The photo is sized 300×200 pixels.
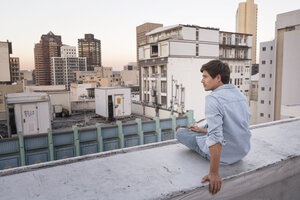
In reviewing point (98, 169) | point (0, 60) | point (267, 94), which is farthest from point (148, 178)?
point (0, 60)

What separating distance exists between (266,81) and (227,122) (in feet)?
167

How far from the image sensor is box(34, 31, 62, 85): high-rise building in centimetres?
17625

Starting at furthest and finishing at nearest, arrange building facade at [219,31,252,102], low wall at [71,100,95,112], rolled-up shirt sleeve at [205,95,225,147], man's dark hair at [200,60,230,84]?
building facade at [219,31,252,102] → low wall at [71,100,95,112] → man's dark hair at [200,60,230,84] → rolled-up shirt sleeve at [205,95,225,147]

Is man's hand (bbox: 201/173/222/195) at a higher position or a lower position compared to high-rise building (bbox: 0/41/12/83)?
lower

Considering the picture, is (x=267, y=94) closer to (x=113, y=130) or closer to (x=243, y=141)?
(x=113, y=130)

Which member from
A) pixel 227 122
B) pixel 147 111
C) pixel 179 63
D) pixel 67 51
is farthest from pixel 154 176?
pixel 67 51

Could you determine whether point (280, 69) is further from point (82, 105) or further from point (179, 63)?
point (82, 105)

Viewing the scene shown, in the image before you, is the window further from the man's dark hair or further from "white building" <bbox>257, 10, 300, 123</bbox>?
the man's dark hair

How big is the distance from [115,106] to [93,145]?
8563 millimetres

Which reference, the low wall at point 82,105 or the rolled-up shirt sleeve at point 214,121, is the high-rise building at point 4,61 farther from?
the rolled-up shirt sleeve at point 214,121

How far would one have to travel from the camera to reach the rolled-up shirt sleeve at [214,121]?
2.00 metres

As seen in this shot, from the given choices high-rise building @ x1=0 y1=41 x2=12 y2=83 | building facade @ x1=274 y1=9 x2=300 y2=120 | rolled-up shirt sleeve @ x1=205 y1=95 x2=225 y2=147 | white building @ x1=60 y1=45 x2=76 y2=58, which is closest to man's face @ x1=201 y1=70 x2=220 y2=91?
rolled-up shirt sleeve @ x1=205 y1=95 x2=225 y2=147

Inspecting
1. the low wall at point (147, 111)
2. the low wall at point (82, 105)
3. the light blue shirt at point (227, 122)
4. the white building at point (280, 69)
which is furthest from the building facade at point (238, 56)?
the light blue shirt at point (227, 122)

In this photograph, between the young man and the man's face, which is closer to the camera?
the young man
